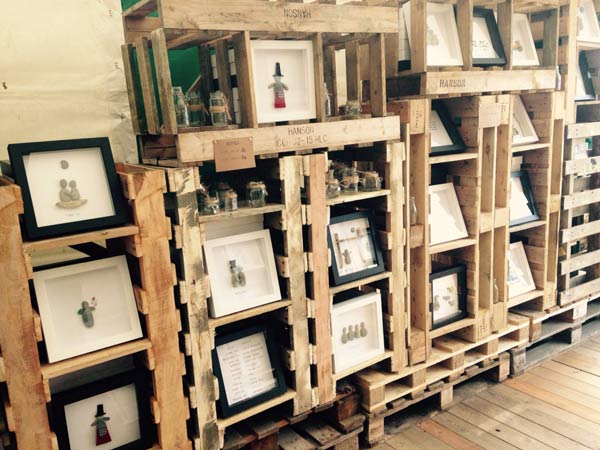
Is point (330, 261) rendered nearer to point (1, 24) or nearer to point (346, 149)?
point (346, 149)

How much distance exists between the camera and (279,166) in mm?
2502

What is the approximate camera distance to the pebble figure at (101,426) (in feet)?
7.41

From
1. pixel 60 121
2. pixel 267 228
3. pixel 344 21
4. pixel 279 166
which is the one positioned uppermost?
pixel 344 21

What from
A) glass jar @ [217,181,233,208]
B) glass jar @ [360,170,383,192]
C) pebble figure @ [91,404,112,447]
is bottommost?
pebble figure @ [91,404,112,447]

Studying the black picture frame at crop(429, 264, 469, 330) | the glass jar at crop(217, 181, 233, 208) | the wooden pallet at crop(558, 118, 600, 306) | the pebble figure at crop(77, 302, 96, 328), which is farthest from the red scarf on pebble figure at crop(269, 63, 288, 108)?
the wooden pallet at crop(558, 118, 600, 306)

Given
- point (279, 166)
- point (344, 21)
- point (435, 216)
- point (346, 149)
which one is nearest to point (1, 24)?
point (279, 166)

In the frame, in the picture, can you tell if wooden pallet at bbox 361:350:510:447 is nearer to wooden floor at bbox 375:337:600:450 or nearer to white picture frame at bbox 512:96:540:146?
wooden floor at bbox 375:337:600:450

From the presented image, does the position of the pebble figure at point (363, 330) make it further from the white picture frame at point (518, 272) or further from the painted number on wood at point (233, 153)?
the white picture frame at point (518, 272)

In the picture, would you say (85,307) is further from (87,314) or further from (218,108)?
(218,108)

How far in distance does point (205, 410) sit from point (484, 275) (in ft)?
6.78

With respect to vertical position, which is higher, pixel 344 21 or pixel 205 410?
pixel 344 21

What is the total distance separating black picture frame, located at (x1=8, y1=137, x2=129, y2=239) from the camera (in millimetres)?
1987

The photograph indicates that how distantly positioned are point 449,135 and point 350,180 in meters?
0.85

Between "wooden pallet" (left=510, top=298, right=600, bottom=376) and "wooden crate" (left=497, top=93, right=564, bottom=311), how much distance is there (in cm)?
14
